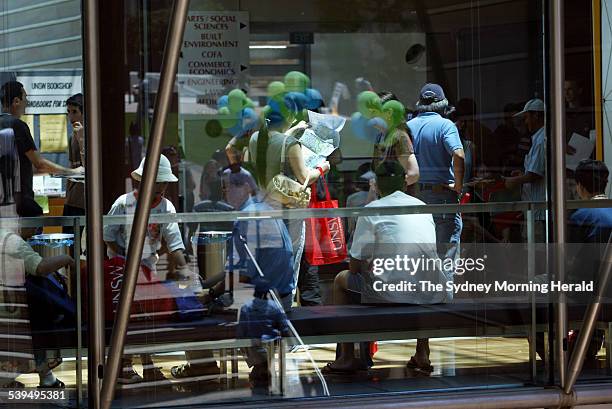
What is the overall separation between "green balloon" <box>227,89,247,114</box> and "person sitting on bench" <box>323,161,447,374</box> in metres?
0.72

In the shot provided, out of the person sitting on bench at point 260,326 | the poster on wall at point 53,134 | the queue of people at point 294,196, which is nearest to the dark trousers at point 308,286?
the queue of people at point 294,196

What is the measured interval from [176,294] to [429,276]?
1240mm

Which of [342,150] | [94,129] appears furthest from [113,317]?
[342,150]

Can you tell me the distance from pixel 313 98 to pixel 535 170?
3.96 ft

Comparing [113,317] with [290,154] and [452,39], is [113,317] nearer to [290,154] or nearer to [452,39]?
[290,154]

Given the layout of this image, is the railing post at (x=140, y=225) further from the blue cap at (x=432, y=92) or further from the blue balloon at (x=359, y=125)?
the blue cap at (x=432, y=92)

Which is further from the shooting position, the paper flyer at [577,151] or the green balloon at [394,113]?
the paper flyer at [577,151]

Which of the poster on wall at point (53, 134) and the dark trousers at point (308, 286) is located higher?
the poster on wall at point (53, 134)

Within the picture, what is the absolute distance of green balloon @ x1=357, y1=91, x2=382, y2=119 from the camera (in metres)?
5.25

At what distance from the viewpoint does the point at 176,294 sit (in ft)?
17.0

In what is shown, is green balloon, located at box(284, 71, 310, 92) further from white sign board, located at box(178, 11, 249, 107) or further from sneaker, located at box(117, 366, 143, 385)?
sneaker, located at box(117, 366, 143, 385)

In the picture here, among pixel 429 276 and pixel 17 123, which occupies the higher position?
pixel 17 123

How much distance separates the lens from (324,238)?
5.37m

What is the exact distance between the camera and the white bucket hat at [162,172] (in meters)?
5.09
